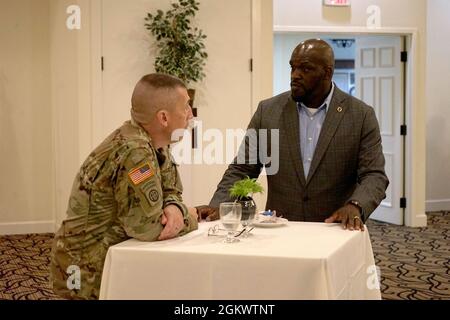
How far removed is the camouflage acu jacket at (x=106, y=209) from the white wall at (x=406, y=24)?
207 inches

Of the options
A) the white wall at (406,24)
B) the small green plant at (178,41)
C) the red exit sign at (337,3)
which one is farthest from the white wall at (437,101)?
the small green plant at (178,41)

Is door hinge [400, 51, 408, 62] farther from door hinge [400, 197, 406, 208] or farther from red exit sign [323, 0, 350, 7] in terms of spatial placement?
door hinge [400, 197, 406, 208]

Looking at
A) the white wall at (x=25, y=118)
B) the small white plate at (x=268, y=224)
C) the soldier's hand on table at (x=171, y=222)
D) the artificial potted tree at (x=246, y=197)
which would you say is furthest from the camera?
the white wall at (x=25, y=118)

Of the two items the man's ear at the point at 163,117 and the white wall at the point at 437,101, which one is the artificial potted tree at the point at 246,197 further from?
the white wall at the point at 437,101

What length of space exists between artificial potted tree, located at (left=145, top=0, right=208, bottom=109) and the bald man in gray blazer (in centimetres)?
279

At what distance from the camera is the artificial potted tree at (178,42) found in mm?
5805

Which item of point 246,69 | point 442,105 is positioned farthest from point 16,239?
point 442,105

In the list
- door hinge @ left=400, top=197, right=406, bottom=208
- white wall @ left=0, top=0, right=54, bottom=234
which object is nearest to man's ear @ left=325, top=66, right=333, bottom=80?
white wall @ left=0, top=0, right=54, bottom=234

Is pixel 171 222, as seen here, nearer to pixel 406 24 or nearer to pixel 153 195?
pixel 153 195

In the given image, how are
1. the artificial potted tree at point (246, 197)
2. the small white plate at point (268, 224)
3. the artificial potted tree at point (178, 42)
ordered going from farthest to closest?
1. the artificial potted tree at point (178, 42)
2. the small white plate at point (268, 224)
3. the artificial potted tree at point (246, 197)

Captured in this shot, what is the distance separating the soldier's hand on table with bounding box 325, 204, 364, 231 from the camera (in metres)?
2.57
